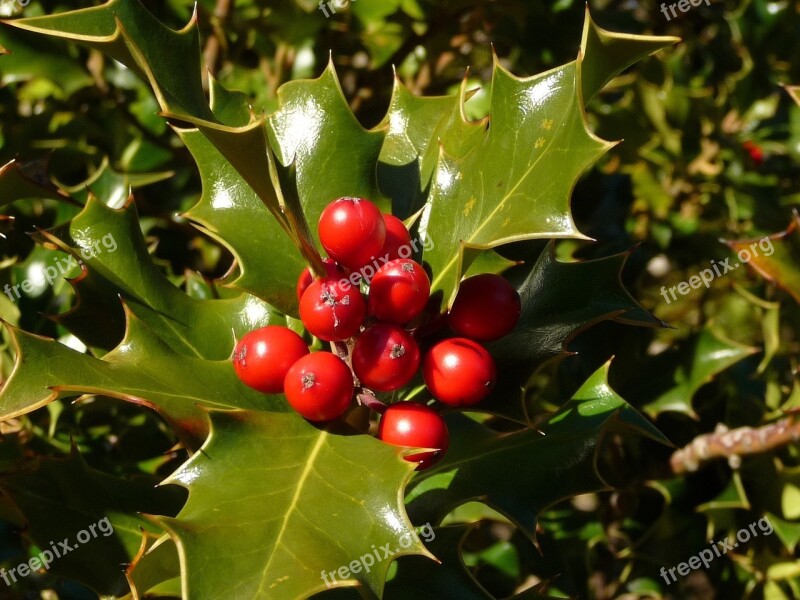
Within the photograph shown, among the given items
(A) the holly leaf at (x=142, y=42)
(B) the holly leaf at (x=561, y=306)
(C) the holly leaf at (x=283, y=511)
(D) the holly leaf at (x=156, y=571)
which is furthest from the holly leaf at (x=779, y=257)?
(D) the holly leaf at (x=156, y=571)

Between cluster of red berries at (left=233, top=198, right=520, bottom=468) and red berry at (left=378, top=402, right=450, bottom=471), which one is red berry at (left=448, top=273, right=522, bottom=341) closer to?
cluster of red berries at (left=233, top=198, right=520, bottom=468)

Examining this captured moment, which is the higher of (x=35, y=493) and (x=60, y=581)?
(x=35, y=493)

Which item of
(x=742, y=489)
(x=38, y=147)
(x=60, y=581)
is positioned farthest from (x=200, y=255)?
(x=742, y=489)

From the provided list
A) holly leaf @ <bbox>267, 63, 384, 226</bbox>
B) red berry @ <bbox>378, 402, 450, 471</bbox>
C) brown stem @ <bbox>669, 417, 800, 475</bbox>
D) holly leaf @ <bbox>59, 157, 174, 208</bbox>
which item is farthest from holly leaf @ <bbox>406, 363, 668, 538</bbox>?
holly leaf @ <bbox>59, 157, 174, 208</bbox>

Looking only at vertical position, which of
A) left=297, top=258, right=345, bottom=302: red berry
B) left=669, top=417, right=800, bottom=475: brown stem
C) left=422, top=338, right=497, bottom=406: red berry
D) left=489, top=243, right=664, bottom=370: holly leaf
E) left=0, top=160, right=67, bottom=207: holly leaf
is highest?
left=0, top=160, right=67, bottom=207: holly leaf

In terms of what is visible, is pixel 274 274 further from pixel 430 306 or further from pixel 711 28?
pixel 711 28

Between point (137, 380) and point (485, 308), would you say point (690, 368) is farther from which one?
point (137, 380)

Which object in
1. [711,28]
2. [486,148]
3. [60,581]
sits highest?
[486,148]
